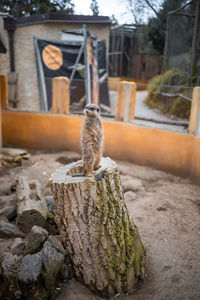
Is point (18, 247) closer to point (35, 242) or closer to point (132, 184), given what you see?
point (35, 242)

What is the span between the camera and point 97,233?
2344mm

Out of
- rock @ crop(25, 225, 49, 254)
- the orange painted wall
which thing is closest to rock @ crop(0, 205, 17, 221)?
rock @ crop(25, 225, 49, 254)

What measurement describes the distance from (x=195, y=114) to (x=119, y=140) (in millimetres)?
1814

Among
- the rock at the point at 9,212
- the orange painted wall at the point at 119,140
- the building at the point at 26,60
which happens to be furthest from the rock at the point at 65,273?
the building at the point at 26,60

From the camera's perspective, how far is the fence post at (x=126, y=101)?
214 inches

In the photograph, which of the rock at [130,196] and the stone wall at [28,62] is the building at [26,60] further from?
the rock at [130,196]

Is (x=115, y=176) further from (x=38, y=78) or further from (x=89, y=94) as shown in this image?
(x=38, y=78)

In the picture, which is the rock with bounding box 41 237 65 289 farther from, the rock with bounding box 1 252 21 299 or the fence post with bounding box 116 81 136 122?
the fence post with bounding box 116 81 136 122

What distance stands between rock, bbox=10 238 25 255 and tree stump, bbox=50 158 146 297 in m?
0.62

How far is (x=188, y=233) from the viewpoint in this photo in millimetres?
3225

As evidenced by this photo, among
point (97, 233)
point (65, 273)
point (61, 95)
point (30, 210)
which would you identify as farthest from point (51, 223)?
point (61, 95)

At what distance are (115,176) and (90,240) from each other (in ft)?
2.19

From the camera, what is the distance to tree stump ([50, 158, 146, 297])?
91.8 inches

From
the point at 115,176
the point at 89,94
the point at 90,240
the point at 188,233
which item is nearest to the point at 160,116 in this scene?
the point at 89,94
